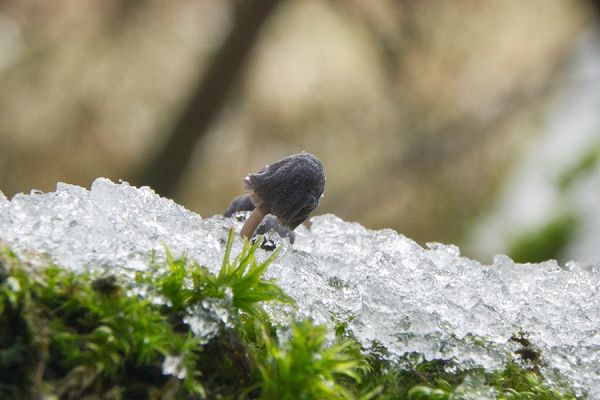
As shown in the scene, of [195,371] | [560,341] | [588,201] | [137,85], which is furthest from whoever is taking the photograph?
[137,85]

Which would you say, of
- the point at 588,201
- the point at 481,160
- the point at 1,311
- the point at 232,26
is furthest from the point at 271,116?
the point at 1,311

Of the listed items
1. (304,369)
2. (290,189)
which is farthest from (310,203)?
(304,369)

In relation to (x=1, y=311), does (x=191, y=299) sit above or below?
above

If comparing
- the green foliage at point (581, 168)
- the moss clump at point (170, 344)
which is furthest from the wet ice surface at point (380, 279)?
the green foliage at point (581, 168)

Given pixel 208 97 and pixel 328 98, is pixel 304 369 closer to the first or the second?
pixel 208 97

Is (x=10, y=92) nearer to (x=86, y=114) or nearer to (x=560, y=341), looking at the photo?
(x=86, y=114)

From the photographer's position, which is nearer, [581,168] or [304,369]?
[304,369]
